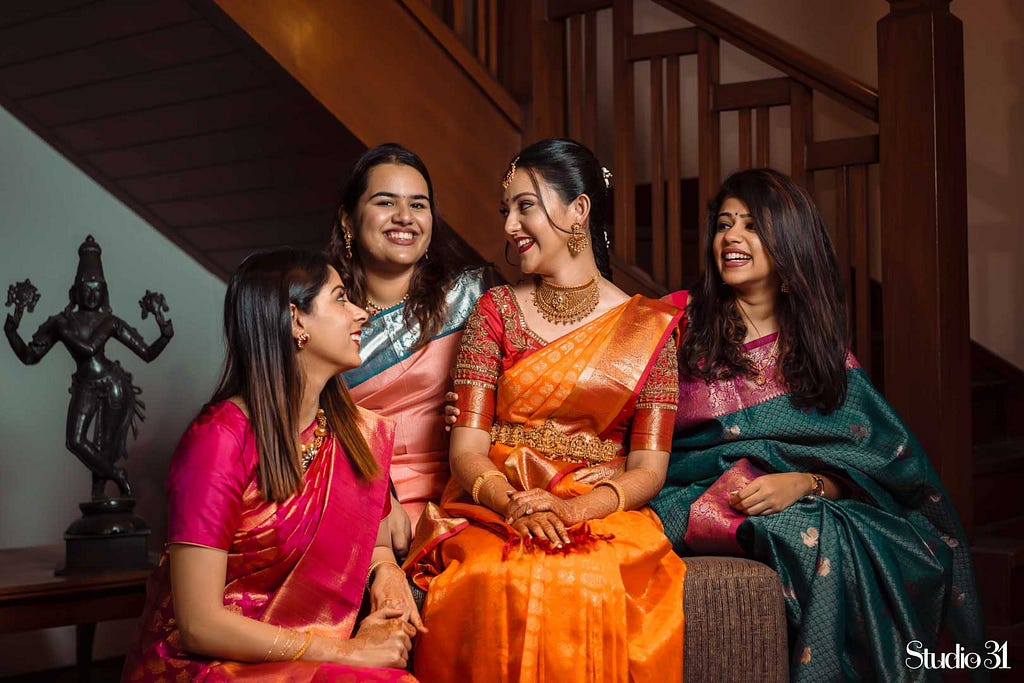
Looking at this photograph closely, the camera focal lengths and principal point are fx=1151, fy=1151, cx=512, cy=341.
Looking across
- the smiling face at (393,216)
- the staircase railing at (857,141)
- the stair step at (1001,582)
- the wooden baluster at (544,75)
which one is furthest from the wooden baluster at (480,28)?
the stair step at (1001,582)

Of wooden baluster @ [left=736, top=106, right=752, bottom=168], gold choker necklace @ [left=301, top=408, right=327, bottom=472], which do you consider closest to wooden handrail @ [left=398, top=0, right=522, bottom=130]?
wooden baluster @ [left=736, top=106, right=752, bottom=168]

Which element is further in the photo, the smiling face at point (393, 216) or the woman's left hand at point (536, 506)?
the smiling face at point (393, 216)

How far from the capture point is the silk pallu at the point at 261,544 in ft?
5.90

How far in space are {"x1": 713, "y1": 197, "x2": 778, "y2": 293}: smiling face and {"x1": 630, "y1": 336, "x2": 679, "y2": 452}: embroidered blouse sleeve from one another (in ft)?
1.04

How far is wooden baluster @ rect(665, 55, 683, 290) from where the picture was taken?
3.57 metres

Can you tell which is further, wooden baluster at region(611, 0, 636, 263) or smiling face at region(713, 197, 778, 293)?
wooden baluster at region(611, 0, 636, 263)

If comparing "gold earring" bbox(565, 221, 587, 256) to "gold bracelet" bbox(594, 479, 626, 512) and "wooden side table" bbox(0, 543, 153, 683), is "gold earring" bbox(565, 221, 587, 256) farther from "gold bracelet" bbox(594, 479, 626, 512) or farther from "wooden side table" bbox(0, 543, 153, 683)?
"wooden side table" bbox(0, 543, 153, 683)

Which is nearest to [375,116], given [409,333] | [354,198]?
[354,198]

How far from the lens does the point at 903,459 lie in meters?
2.53

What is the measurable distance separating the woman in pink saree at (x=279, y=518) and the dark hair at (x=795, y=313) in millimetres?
903

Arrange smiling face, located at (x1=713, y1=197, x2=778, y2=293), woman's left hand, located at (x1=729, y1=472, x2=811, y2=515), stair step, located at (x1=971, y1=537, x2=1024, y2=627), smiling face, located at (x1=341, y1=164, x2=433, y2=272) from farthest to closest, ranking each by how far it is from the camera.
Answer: stair step, located at (x1=971, y1=537, x2=1024, y2=627)
smiling face, located at (x1=341, y1=164, x2=433, y2=272)
smiling face, located at (x1=713, y1=197, x2=778, y2=293)
woman's left hand, located at (x1=729, y1=472, x2=811, y2=515)

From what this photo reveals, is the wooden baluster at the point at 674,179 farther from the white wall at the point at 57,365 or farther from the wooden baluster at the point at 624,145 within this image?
the white wall at the point at 57,365

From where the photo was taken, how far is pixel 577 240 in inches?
97.0

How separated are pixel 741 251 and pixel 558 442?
636 mm
